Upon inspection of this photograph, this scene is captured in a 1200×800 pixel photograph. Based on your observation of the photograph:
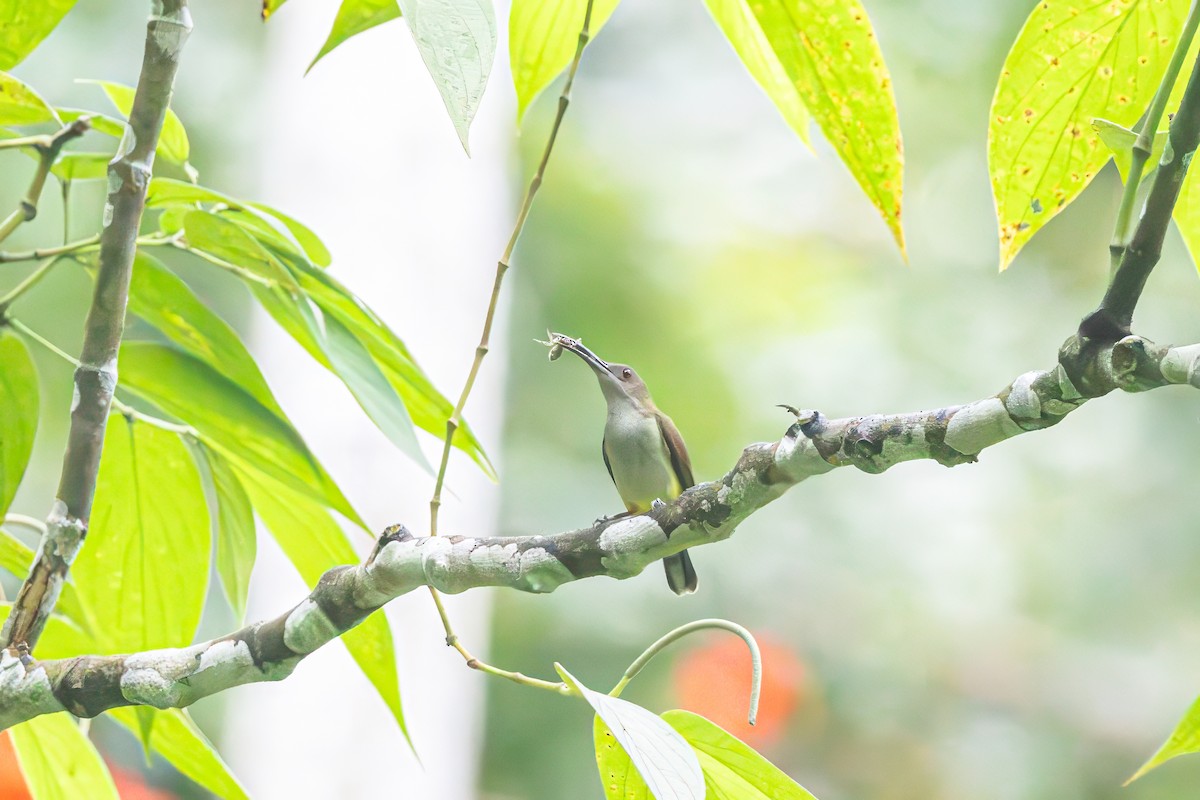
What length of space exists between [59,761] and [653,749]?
68cm

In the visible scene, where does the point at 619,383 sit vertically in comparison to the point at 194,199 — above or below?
below

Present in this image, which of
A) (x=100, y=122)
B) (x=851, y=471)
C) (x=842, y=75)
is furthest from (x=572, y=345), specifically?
(x=851, y=471)

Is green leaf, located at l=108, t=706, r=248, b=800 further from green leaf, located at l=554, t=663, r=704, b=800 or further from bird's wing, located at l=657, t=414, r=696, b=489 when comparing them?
bird's wing, located at l=657, t=414, r=696, b=489

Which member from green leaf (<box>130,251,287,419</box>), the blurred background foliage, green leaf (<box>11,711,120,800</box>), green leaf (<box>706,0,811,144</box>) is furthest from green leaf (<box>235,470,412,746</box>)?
the blurred background foliage

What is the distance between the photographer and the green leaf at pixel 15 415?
0.96 metres

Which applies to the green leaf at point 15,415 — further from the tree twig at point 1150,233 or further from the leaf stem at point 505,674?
the tree twig at point 1150,233

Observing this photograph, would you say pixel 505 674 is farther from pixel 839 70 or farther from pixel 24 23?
pixel 24 23

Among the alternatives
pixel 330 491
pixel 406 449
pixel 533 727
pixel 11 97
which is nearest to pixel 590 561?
pixel 406 449

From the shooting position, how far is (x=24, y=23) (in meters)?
0.89

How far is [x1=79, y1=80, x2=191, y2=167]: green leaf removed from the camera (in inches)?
37.9

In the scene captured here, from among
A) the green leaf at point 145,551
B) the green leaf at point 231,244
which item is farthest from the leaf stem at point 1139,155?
the green leaf at point 145,551

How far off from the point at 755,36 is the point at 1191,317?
4.82m

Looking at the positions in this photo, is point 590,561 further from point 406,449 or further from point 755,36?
point 755,36

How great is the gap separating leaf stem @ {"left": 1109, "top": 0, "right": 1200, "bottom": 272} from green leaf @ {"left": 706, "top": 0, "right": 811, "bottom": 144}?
223mm
